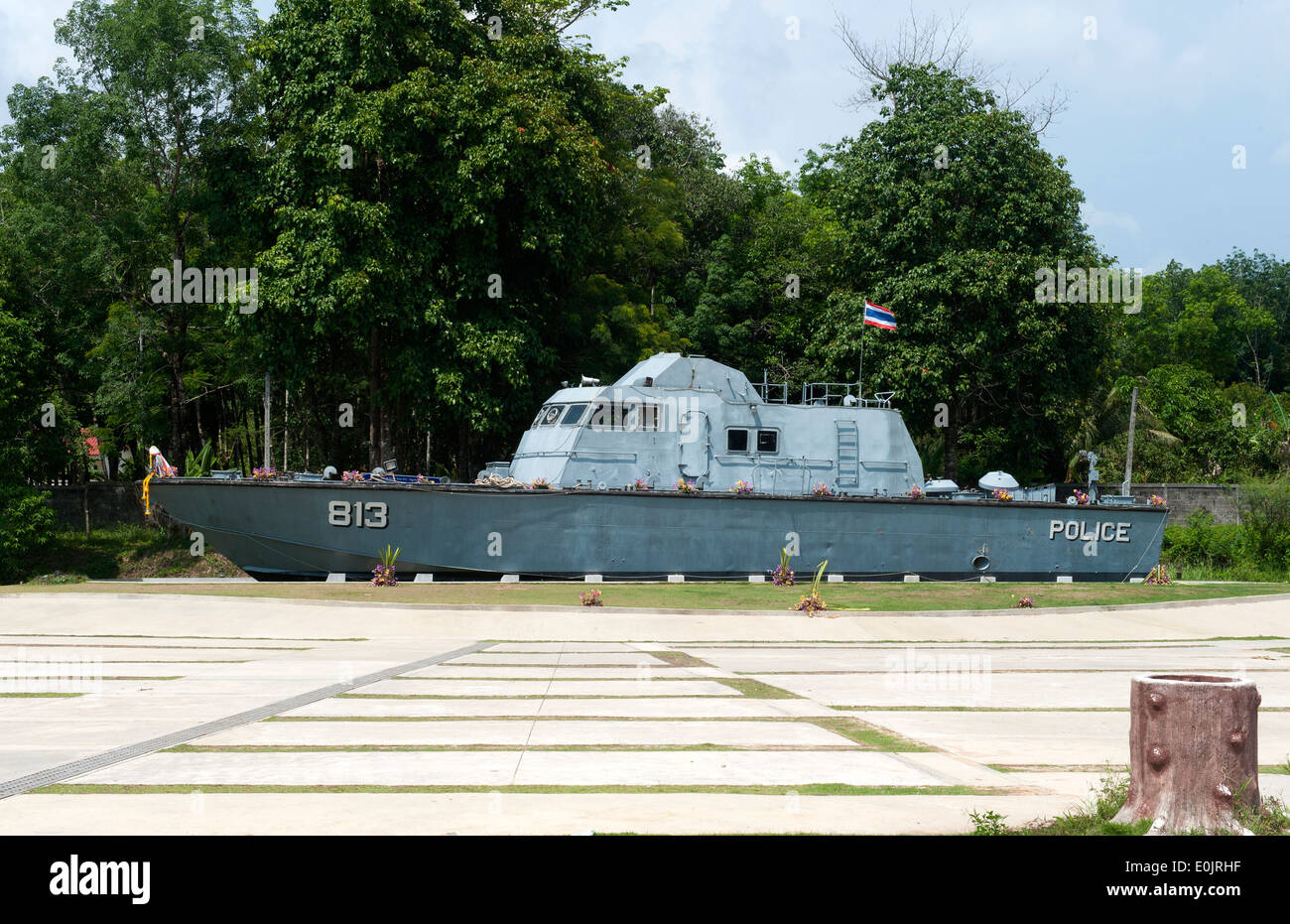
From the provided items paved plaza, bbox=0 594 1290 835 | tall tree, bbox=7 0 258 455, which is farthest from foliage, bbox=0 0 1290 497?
paved plaza, bbox=0 594 1290 835

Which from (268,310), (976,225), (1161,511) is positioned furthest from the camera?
(976,225)

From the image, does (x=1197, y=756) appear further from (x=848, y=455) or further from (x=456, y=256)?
(x=456, y=256)

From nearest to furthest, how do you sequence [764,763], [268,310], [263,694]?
[764,763] → [263,694] → [268,310]

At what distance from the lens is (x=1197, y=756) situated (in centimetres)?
→ 549

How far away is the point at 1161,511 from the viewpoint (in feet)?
92.3

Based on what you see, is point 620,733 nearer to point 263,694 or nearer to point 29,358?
point 263,694

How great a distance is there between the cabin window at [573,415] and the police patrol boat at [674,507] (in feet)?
0.15

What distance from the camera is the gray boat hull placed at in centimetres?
2273

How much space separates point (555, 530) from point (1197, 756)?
18.4m

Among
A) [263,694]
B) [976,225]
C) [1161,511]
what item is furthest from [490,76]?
[263,694]

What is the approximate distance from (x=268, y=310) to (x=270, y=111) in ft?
23.2

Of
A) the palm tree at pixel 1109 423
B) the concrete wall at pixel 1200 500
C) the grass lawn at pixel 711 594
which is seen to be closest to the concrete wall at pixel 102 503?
the grass lawn at pixel 711 594

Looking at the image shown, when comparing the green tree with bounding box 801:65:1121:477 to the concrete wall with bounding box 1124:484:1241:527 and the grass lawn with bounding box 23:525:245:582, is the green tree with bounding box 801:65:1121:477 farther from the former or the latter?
the grass lawn with bounding box 23:525:245:582

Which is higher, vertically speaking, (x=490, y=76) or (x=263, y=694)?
(x=490, y=76)
